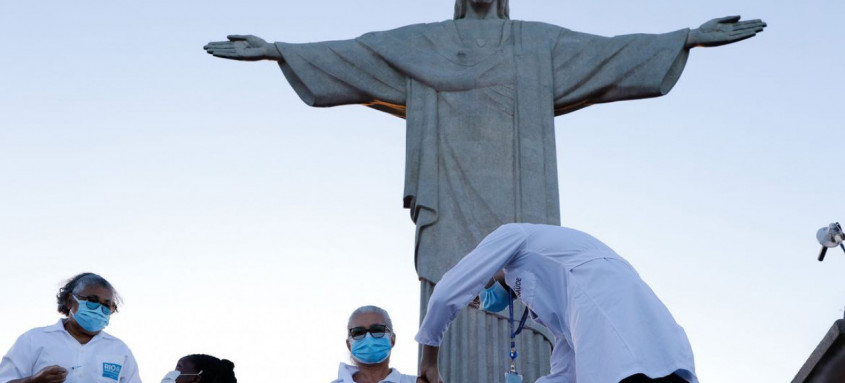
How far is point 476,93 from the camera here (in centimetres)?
1106

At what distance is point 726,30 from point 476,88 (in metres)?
2.29

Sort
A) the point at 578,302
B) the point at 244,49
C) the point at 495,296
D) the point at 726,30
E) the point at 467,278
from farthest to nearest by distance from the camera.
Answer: the point at 244,49
the point at 726,30
the point at 495,296
the point at 467,278
the point at 578,302

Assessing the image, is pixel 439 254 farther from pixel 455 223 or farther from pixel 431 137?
pixel 431 137

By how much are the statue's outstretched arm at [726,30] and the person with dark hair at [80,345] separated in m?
6.02

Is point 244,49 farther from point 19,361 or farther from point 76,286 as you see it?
point 19,361

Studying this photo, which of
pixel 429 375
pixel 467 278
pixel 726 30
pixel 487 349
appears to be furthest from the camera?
pixel 726 30

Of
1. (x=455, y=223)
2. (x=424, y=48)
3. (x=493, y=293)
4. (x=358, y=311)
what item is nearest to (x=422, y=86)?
Result: (x=424, y=48)

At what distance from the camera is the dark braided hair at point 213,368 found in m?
7.62

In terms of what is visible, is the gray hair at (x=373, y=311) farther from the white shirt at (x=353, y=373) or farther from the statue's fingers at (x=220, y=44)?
the statue's fingers at (x=220, y=44)

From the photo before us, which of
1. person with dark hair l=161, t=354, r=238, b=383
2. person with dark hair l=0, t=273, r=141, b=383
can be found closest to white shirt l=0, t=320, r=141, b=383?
person with dark hair l=0, t=273, r=141, b=383

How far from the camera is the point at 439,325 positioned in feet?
18.2

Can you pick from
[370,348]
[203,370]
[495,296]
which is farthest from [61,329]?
[495,296]

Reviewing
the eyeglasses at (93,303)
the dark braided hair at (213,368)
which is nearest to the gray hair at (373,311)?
the dark braided hair at (213,368)

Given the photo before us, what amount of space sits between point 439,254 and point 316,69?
2336 mm
